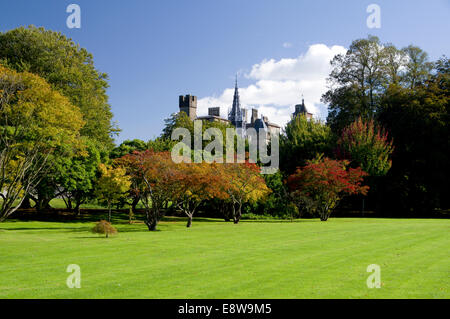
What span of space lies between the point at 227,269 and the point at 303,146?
3699 cm

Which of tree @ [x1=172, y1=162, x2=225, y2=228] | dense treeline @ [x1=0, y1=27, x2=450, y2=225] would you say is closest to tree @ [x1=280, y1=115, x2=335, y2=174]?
dense treeline @ [x1=0, y1=27, x2=450, y2=225]

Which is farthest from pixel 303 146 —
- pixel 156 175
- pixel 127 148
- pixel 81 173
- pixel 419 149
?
pixel 156 175

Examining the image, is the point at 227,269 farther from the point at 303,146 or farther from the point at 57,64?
the point at 303,146

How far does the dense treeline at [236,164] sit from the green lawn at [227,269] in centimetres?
1097

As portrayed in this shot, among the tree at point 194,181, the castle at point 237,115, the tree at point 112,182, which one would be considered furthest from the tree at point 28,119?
the castle at point 237,115

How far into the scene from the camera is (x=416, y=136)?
43688 mm

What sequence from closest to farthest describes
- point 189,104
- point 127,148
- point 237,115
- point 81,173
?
point 81,173, point 127,148, point 189,104, point 237,115

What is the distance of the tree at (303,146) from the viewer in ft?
150

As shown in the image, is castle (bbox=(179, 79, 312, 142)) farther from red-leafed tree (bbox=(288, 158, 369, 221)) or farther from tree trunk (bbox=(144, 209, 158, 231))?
tree trunk (bbox=(144, 209, 158, 231))

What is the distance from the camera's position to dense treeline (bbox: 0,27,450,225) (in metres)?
26.4

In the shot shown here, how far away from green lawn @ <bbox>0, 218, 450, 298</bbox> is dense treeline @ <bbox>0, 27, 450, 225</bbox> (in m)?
11.0

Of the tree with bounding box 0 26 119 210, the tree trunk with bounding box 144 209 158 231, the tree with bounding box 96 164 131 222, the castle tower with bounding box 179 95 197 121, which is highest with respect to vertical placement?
the castle tower with bounding box 179 95 197 121

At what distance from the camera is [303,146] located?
46.6m

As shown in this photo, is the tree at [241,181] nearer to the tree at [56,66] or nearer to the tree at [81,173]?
the tree at [81,173]
